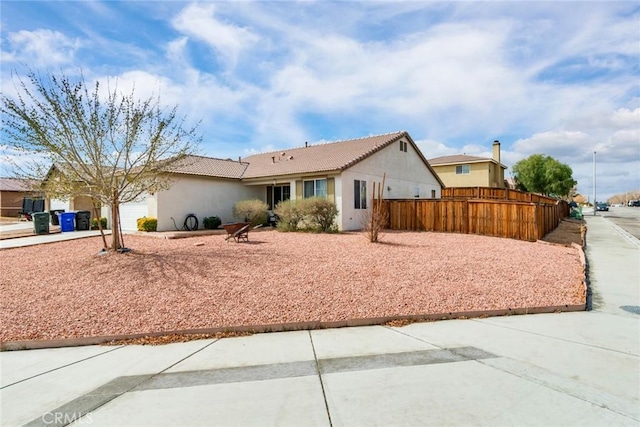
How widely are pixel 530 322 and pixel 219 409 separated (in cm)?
498

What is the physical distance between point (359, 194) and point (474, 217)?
5528 mm

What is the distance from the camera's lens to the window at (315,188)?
683 inches

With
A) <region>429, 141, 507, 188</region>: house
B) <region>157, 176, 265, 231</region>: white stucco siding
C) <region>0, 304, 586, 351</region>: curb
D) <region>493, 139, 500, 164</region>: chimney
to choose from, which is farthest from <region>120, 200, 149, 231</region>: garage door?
<region>493, 139, 500, 164</region>: chimney

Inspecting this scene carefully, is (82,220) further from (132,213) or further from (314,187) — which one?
(314,187)

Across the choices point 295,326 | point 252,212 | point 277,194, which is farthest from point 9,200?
point 295,326

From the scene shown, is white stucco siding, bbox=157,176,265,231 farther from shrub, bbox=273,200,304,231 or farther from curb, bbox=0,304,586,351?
curb, bbox=0,304,586,351

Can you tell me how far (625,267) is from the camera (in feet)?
32.5

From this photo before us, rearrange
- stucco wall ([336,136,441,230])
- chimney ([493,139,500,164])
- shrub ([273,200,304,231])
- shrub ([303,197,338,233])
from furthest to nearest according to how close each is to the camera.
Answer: chimney ([493,139,500,164])
stucco wall ([336,136,441,230])
shrub ([273,200,304,231])
shrub ([303,197,338,233])

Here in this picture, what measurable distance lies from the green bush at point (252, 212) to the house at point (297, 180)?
1672 millimetres

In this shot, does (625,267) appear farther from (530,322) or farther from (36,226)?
(36,226)

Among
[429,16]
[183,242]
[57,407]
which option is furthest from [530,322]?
[183,242]

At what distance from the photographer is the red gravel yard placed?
5.75 m

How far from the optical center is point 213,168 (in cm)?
2016

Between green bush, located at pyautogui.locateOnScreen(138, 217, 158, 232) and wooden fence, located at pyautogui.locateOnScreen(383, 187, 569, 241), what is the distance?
11.1 metres
